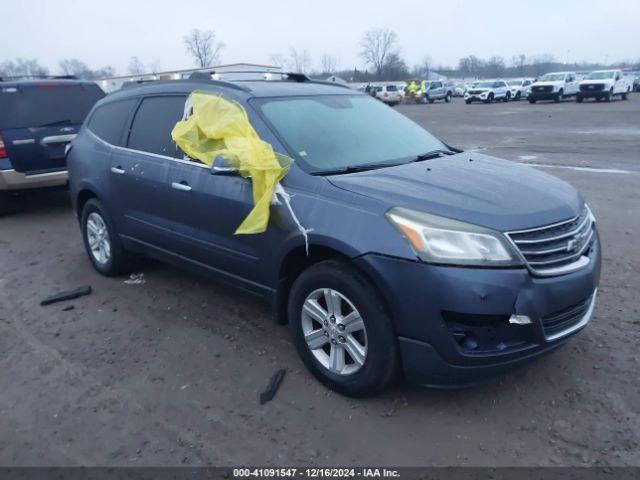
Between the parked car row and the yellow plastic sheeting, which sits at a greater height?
the yellow plastic sheeting

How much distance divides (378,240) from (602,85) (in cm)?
3589

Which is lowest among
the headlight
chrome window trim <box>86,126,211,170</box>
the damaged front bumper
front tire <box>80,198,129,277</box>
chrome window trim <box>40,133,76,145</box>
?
front tire <box>80,198,129,277</box>

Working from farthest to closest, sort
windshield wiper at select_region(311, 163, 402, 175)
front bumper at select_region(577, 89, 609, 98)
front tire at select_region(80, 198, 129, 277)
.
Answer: front bumper at select_region(577, 89, 609, 98) < front tire at select_region(80, 198, 129, 277) < windshield wiper at select_region(311, 163, 402, 175)

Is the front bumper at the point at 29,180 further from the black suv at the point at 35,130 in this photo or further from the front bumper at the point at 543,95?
the front bumper at the point at 543,95

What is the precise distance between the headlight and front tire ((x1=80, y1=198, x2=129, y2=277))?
3.28 meters

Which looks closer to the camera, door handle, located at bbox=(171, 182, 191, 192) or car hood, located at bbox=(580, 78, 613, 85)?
door handle, located at bbox=(171, 182, 191, 192)

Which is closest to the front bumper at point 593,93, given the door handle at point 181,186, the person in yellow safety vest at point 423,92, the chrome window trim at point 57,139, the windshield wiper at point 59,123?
the person in yellow safety vest at point 423,92

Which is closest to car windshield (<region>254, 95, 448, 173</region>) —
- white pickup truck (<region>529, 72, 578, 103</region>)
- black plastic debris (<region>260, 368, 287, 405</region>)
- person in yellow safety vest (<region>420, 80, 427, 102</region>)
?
black plastic debris (<region>260, 368, 287, 405</region>)

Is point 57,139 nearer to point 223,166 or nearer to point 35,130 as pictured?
point 35,130

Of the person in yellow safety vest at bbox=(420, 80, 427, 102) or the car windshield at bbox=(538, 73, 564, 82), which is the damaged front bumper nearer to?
the car windshield at bbox=(538, 73, 564, 82)

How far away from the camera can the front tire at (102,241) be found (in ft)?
16.6

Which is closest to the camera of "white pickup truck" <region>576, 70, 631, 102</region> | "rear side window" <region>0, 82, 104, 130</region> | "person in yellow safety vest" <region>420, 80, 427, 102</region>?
"rear side window" <region>0, 82, 104, 130</region>

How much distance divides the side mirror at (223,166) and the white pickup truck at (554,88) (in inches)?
1418

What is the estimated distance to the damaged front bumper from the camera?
8.65ft
